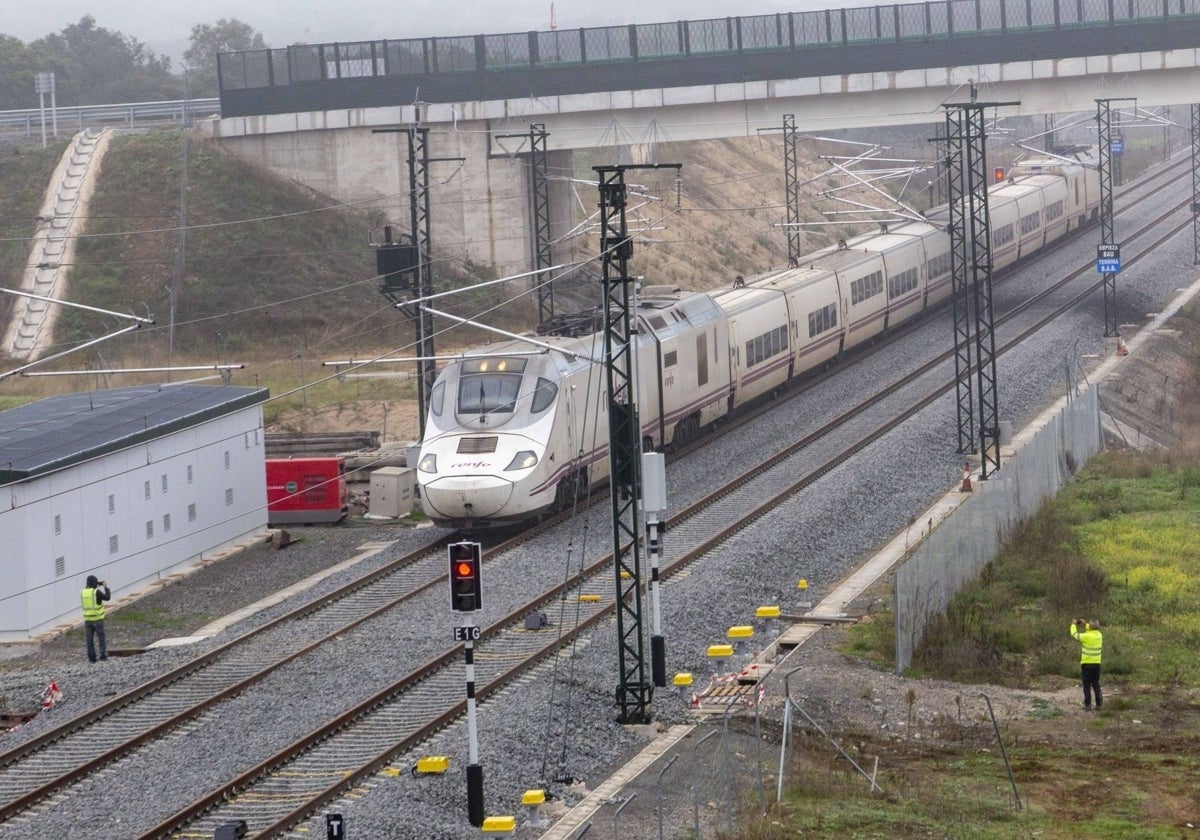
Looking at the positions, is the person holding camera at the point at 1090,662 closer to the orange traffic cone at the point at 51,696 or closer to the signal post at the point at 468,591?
the signal post at the point at 468,591

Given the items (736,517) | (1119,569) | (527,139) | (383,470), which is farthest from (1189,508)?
(527,139)

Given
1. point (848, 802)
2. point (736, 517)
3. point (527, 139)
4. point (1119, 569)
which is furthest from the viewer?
point (527, 139)

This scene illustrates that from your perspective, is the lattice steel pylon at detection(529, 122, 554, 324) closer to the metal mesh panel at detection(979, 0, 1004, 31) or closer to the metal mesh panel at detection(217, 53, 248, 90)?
the metal mesh panel at detection(217, 53, 248, 90)

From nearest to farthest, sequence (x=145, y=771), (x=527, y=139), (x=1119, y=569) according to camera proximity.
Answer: (x=145, y=771)
(x=1119, y=569)
(x=527, y=139)

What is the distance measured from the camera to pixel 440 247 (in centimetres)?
6119

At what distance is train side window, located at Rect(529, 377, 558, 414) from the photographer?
2992cm

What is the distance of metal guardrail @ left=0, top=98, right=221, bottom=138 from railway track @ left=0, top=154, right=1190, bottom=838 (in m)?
49.8

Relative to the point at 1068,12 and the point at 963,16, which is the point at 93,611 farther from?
the point at 1068,12

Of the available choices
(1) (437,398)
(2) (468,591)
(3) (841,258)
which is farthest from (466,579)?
(3) (841,258)

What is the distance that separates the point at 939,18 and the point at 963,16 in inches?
31.1

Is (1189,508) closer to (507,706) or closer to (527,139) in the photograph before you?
(507,706)

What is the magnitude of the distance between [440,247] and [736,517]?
105 feet

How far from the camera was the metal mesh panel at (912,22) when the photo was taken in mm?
55562

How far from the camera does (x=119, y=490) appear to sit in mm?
30891
